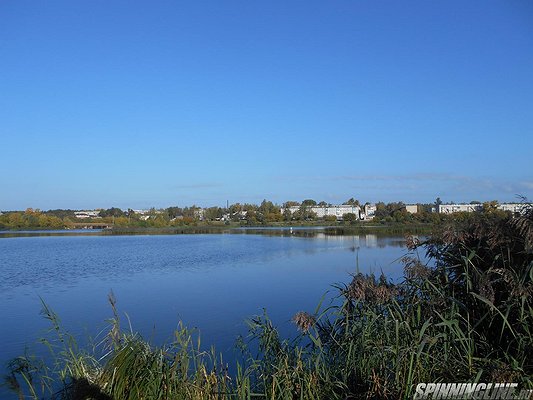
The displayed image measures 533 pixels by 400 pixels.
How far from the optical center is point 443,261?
19.0 ft

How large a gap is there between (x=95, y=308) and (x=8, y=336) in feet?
9.80

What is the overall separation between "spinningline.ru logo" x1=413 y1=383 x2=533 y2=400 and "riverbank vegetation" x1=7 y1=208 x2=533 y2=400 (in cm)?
12

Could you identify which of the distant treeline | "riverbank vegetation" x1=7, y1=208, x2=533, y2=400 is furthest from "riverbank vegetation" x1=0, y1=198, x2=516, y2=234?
"riverbank vegetation" x1=7, y1=208, x2=533, y2=400

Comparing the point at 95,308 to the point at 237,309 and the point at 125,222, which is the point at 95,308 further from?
the point at 125,222

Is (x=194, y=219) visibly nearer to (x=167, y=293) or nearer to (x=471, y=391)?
(x=167, y=293)

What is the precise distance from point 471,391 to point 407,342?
1206 mm

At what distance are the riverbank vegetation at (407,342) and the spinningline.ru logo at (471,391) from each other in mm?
120

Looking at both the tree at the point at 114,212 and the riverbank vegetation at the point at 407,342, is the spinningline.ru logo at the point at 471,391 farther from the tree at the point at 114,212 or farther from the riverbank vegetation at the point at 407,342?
the tree at the point at 114,212

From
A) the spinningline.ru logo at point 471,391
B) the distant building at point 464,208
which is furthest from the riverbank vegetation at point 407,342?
the distant building at point 464,208

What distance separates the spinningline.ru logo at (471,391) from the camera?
139 inches

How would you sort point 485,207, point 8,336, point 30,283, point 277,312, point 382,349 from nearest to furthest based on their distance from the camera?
point 382,349, point 485,207, point 8,336, point 277,312, point 30,283

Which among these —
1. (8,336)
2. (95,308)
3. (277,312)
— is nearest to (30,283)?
(95,308)

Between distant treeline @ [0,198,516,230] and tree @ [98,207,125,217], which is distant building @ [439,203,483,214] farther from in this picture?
tree @ [98,207,125,217]

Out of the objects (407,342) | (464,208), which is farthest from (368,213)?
(407,342)
